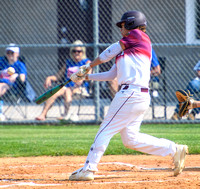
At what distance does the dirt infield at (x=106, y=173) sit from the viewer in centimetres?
414

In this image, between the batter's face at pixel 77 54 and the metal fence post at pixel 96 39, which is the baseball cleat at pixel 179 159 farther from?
the batter's face at pixel 77 54

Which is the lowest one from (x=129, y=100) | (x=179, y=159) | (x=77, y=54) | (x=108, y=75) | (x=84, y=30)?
(x=84, y=30)

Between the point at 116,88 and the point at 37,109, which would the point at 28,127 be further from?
the point at 37,109

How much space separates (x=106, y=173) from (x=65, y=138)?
2.89 metres

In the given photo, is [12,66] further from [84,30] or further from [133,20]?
[133,20]

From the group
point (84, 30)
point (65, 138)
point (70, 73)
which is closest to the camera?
point (65, 138)

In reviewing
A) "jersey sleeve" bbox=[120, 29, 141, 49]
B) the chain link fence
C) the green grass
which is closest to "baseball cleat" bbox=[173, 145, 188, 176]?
"jersey sleeve" bbox=[120, 29, 141, 49]

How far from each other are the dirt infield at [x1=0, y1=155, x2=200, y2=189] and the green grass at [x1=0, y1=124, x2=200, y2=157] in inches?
13.0

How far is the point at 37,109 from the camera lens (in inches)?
505

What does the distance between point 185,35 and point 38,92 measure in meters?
4.89

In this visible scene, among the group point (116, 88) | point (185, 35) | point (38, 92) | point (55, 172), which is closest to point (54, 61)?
point (38, 92)

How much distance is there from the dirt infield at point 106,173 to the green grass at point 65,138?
1.09ft

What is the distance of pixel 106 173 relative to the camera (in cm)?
493

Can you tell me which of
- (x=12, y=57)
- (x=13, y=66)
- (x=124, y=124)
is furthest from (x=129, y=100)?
(x=12, y=57)
